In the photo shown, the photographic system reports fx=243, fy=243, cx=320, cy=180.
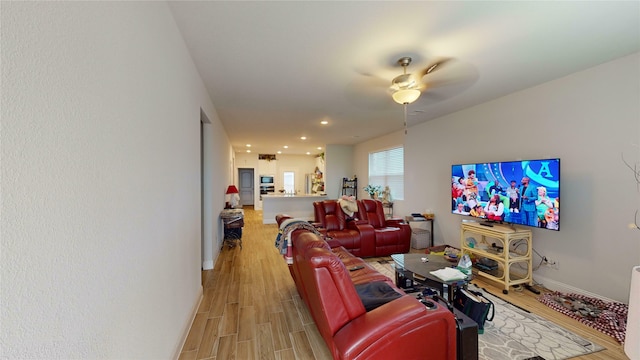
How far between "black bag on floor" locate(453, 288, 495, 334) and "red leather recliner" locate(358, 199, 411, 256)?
6.23 feet

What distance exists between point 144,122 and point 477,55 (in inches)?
113

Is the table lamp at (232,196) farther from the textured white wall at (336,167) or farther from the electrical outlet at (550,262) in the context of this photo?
the electrical outlet at (550,262)

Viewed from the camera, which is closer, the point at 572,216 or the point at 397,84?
the point at 397,84

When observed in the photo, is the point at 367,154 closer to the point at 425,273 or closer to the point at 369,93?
the point at 369,93

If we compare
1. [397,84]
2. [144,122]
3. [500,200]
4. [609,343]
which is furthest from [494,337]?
[144,122]

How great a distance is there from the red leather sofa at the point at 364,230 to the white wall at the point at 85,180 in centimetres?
302

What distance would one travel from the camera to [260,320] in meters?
2.41

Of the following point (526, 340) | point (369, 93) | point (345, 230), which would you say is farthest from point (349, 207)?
point (526, 340)

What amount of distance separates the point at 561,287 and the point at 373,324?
10.1 ft

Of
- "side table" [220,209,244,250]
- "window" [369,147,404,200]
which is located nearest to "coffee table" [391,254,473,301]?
"side table" [220,209,244,250]

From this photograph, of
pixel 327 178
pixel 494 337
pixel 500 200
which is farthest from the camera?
pixel 327 178

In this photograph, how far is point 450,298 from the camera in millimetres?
2309

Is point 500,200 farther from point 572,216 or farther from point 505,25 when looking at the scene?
point 505,25

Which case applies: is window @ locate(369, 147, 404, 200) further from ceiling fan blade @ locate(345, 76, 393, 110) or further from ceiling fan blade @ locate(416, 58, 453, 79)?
ceiling fan blade @ locate(416, 58, 453, 79)
